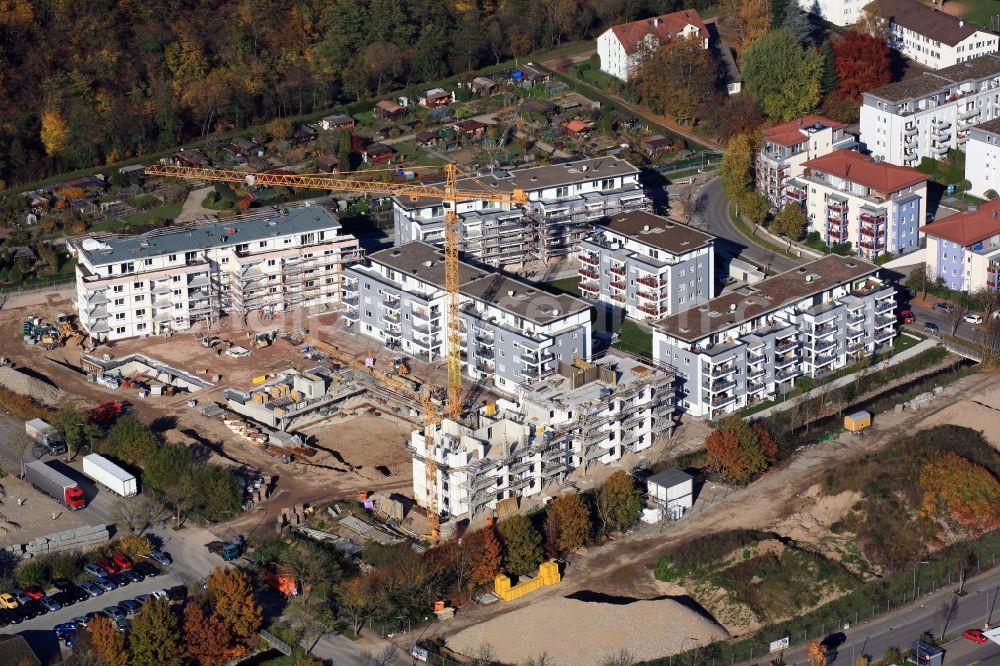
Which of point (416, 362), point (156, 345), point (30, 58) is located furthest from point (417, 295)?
point (30, 58)

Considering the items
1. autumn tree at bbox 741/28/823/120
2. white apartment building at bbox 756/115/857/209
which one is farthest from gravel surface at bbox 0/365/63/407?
autumn tree at bbox 741/28/823/120

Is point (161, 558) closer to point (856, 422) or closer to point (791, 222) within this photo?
point (856, 422)

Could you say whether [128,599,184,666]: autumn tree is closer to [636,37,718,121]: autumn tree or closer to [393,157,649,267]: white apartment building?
[393,157,649,267]: white apartment building

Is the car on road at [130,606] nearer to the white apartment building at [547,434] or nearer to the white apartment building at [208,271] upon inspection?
the white apartment building at [547,434]

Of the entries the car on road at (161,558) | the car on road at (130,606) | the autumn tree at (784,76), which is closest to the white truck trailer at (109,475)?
the car on road at (161,558)

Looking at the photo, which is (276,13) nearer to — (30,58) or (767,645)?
(30,58)
